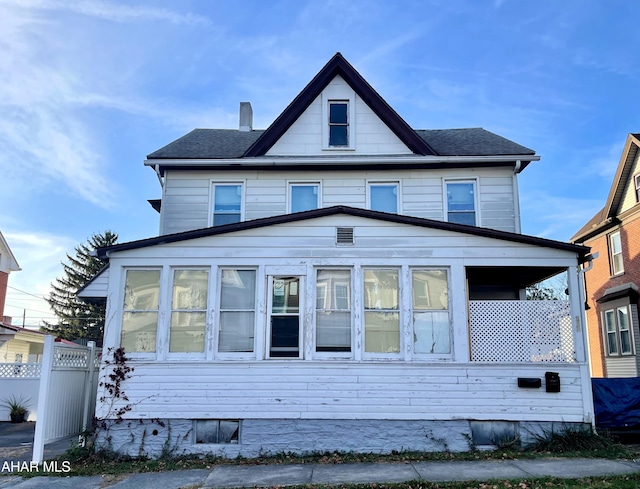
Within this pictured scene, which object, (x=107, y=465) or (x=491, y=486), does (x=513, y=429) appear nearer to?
(x=491, y=486)

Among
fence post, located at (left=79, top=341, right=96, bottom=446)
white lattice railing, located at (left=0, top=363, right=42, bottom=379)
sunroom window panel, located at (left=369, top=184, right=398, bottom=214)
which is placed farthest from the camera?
white lattice railing, located at (left=0, top=363, right=42, bottom=379)

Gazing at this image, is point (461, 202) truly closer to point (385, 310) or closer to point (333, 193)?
point (333, 193)

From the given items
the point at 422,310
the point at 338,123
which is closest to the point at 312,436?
the point at 422,310

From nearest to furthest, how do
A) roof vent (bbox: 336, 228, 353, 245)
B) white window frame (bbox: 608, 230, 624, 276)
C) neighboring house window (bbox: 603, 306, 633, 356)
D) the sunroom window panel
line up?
roof vent (bbox: 336, 228, 353, 245)
the sunroom window panel
neighboring house window (bbox: 603, 306, 633, 356)
white window frame (bbox: 608, 230, 624, 276)

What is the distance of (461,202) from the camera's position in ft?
43.1

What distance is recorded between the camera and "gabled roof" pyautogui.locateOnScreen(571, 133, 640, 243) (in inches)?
761

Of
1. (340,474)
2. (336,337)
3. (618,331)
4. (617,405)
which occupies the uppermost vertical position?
(618,331)

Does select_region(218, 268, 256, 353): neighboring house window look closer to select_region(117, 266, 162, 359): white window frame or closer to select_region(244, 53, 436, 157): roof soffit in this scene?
select_region(117, 266, 162, 359): white window frame

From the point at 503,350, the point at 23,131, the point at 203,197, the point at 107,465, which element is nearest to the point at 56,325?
the point at 23,131

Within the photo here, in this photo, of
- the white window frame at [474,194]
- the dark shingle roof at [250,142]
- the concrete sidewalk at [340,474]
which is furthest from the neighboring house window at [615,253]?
the concrete sidewalk at [340,474]

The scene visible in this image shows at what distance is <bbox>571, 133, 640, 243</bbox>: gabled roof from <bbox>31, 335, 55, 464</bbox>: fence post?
19811 mm

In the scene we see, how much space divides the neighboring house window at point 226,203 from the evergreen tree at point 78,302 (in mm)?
35733

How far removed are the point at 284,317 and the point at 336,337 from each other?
102 cm

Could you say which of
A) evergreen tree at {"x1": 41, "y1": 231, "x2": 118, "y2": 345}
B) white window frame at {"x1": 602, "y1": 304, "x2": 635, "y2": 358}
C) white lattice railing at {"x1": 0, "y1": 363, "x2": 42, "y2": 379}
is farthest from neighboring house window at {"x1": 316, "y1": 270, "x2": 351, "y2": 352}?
evergreen tree at {"x1": 41, "y1": 231, "x2": 118, "y2": 345}
